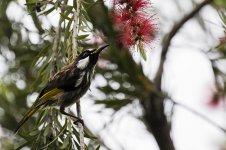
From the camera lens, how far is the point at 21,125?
3488 millimetres

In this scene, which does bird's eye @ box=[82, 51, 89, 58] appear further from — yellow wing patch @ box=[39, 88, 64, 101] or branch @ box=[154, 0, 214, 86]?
branch @ box=[154, 0, 214, 86]

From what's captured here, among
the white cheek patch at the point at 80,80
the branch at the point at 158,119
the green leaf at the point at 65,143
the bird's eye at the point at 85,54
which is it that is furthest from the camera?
the branch at the point at 158,119

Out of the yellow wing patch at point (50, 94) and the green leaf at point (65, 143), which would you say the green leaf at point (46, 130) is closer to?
the green leaf at point (65, 143)

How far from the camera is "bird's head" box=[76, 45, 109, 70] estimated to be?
11.8 feet

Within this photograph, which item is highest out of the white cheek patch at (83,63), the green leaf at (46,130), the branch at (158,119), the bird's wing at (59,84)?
the white cheek patch at (83,63)

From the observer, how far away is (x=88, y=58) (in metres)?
3.68

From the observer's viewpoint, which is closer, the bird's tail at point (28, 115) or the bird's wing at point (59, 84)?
the bird's tail at point (28, 115)

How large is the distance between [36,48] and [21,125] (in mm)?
919

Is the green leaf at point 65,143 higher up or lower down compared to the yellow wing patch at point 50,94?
higher up

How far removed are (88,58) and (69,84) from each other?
221mm

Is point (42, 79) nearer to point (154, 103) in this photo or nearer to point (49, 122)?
point (49, 122)

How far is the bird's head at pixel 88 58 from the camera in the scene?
360 cm

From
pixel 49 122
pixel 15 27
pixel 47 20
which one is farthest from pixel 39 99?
pixel 15 27

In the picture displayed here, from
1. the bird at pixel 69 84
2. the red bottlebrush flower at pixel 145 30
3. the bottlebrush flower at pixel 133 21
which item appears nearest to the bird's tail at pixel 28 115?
the bird at pixel 69 84
